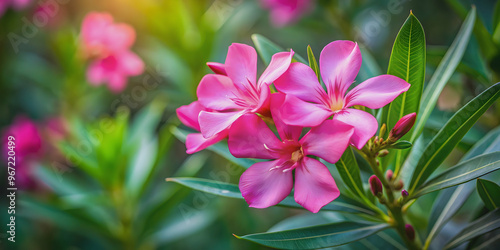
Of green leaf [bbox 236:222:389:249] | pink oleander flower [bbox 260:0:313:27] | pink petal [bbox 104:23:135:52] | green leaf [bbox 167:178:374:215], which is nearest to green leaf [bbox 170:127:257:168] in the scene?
green leaf [bbox 167:178:374:215]

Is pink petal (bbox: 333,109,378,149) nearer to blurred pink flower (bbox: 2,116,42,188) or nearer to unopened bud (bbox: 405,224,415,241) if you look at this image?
unopened bud (bbox: 405,224,415,241)

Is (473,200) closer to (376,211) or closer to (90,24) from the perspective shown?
(376,211)

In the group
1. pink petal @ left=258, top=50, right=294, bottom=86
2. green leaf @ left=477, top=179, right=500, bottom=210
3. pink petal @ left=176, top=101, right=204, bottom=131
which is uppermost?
pink petal @ left=258, top=50, right=294, bottom=86

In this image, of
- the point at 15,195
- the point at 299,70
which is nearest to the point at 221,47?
the point at 15,195

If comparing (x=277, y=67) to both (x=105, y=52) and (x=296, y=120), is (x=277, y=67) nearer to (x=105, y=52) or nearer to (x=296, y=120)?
(x=296, y=120)

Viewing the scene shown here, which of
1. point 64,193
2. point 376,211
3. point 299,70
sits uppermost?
point 299,70

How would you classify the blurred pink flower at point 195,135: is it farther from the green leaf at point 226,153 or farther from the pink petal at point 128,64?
the pink petal at point 128,64

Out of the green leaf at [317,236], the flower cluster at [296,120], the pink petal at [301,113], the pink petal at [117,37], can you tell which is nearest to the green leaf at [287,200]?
the green leaf at [317,236]
